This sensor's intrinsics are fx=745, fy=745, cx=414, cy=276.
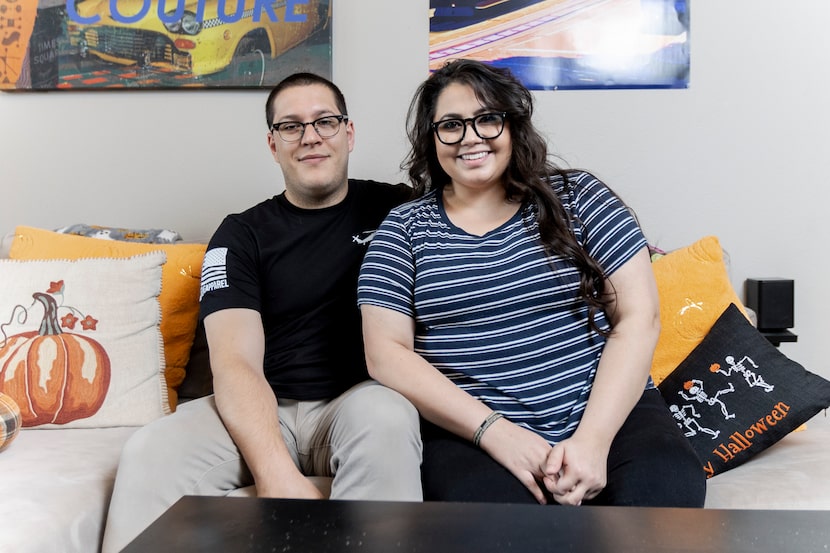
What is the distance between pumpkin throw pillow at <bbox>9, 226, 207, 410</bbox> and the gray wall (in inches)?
16.4

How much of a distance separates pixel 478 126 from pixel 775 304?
1158mm

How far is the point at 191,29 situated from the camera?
7.52 ft

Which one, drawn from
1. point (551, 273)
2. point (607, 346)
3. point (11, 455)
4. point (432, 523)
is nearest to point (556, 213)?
point (551, 273)

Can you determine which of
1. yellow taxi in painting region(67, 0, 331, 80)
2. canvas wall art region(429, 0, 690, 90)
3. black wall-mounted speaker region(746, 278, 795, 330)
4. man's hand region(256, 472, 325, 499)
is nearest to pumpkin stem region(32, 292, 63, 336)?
man's hand region(256, 472, 325, 499)

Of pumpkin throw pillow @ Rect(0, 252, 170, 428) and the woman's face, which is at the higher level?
the woman's face

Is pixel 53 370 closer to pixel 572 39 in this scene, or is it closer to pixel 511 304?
pixel 511 304

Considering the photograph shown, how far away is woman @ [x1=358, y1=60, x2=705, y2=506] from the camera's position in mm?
1332

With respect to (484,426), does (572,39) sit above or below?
above

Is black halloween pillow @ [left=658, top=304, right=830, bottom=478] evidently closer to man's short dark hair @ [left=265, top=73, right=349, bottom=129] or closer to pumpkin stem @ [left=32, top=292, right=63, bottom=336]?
man's short dark hair @ [left=265, top=73, right=349, bottom=129]

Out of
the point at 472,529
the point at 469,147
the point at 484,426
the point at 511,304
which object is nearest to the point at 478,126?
the point at 469,147

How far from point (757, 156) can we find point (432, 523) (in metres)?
1.74

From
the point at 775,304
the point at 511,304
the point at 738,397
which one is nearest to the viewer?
the point at 511,304

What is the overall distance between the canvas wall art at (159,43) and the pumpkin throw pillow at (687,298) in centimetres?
118

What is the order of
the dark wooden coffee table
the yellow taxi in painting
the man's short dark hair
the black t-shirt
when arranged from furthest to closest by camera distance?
the yellow taxi in painting, the man's short dark hair, the black t-shirt, the dark wooden coffee table
